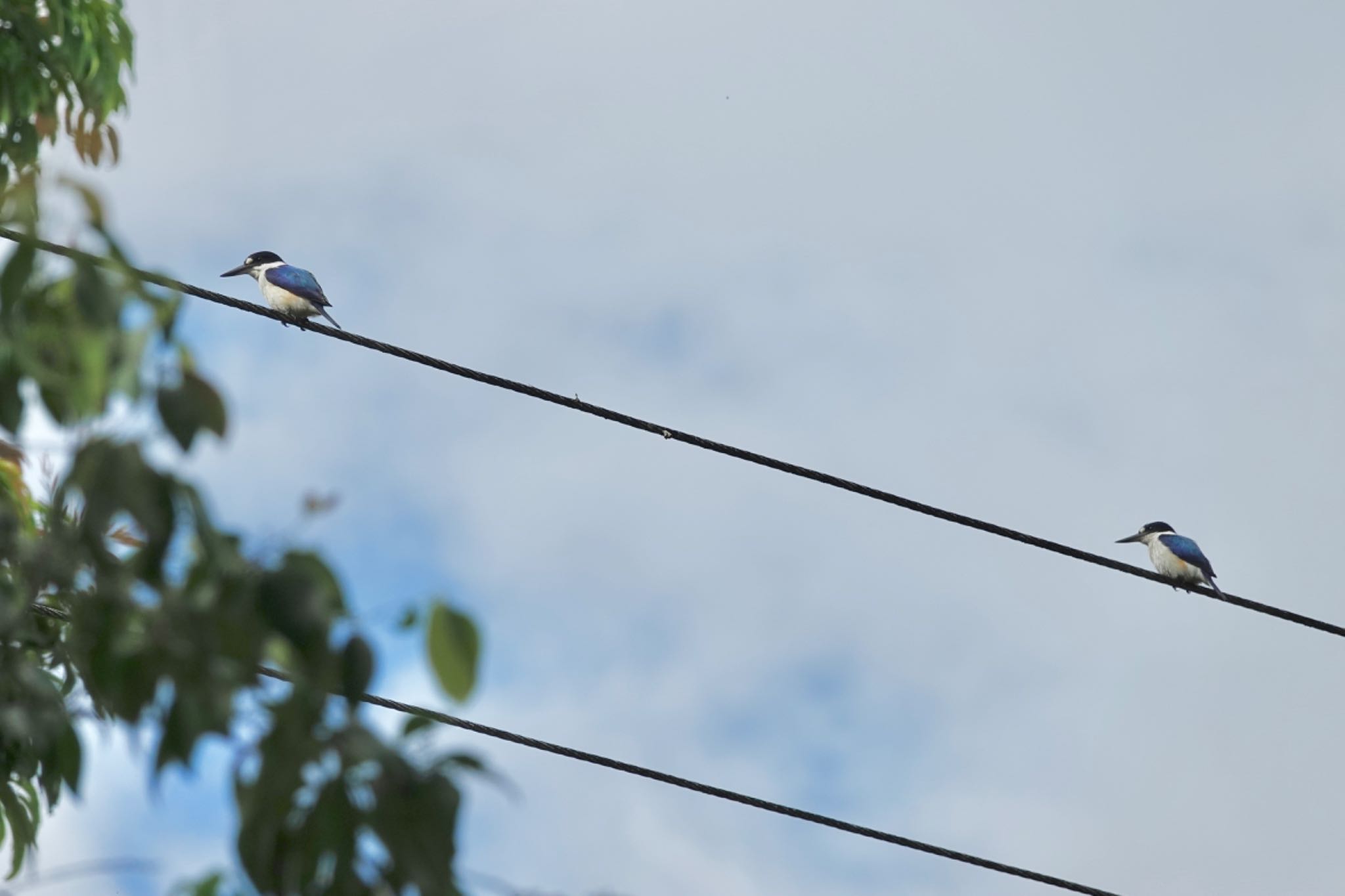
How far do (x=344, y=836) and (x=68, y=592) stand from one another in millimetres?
981

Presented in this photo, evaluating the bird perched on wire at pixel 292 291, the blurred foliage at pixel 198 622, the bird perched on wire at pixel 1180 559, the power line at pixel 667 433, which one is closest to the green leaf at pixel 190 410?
the blurred foliage at pixel 198 622

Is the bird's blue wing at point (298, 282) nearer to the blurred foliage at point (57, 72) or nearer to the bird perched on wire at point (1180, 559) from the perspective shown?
the blurred foliage at point (57, 72)

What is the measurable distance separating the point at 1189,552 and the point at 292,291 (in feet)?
27.0

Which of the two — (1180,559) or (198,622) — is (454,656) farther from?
(1180,559)

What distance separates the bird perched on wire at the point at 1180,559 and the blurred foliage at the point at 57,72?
9830 mm

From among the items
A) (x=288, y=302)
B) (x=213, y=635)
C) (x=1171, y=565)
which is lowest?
(x=213, y=635)

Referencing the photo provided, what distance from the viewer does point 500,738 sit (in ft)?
26.9

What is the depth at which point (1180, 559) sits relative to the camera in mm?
16500

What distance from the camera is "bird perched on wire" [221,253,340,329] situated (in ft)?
43.2

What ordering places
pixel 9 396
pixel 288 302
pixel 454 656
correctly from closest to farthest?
pixel 454 656
pixel 9 396
pixel 288 302

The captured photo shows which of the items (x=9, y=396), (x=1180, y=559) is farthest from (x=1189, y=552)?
(x=9, y=396)

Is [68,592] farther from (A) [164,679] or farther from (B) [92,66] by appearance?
(B) [92,66]

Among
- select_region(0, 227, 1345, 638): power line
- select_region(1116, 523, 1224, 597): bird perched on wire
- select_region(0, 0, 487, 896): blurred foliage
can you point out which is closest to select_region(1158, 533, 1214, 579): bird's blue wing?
select_region(1116, 523, 1224, 597): bird perched on wire

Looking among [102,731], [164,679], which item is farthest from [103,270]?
[102,731]
